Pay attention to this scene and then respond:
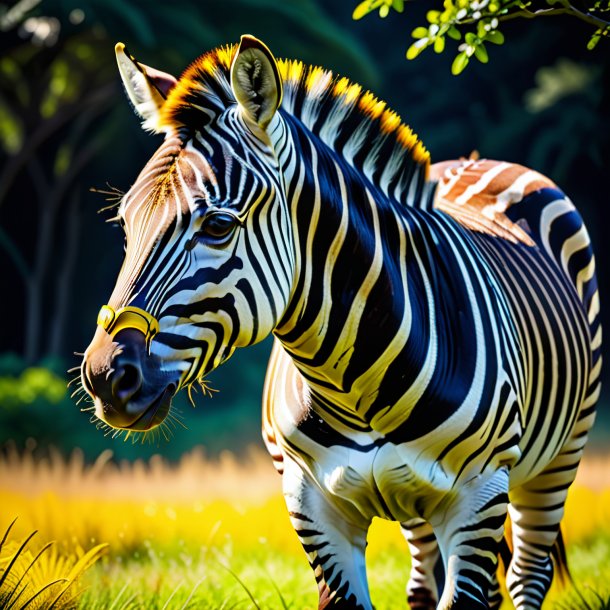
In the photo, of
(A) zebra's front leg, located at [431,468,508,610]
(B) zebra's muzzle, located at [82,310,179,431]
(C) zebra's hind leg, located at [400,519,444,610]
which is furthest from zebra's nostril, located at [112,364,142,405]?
(C) zebra's hind leg, located at [400,519,444,610]

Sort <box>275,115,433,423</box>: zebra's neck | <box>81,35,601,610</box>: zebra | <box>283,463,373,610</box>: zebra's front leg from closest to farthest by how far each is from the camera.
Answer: <box>81,35,601,610</box>: zebra < <box>275,115,433,423</box>: zebra's neck < <box>283,463,373,610</box>: zebra's front leg

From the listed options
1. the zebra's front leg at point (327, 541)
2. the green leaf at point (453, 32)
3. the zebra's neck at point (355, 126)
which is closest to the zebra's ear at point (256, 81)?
the zebra's neck at point (355, 126)

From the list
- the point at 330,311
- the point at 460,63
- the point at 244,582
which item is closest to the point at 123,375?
the point at 330,311

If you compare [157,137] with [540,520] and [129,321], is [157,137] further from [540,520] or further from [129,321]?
[129,321]

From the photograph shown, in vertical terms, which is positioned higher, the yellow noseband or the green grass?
the yellow noseband

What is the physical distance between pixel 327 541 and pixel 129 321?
4.05 feet

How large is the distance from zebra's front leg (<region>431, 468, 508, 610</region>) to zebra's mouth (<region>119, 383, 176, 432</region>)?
108 centimetres

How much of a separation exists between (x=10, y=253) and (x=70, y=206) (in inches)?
63.3

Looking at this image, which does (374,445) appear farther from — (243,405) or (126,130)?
(126,130)

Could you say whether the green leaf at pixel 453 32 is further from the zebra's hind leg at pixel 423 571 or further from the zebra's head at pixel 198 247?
the zebra's hind leg at pixel 423 571

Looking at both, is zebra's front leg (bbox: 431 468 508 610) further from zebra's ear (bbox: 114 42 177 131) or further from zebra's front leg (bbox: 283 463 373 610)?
zebra's ear (bbox: 114 42 177 131)

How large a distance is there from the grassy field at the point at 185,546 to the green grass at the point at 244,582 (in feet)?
0.03

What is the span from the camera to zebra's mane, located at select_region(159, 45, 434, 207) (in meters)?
2.74

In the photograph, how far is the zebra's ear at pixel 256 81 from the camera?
2.55 meters
